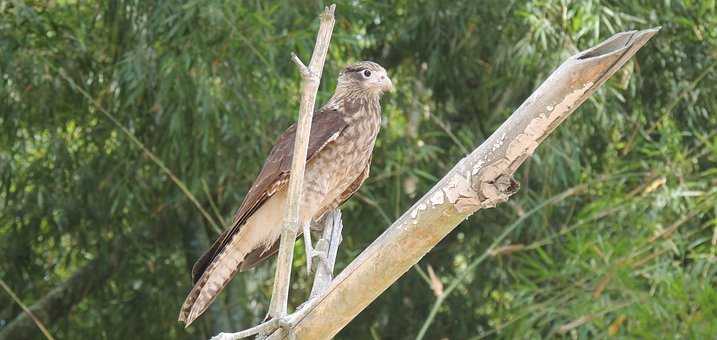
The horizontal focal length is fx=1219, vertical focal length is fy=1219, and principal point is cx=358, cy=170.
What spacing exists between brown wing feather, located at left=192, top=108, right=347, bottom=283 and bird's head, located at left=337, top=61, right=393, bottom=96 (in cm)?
16

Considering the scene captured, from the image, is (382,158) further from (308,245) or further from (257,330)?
(257,330)

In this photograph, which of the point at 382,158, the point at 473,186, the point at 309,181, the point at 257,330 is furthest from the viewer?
the point at 382,158

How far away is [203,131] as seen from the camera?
4547mm

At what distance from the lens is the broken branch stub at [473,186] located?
80.0 inches

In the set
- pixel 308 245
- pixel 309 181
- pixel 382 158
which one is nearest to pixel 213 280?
pixel 308 245

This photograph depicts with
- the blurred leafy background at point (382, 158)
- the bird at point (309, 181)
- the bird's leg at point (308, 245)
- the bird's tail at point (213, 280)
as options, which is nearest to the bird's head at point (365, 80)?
the bird at point (309, 181)

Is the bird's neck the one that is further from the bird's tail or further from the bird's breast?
the bird's tail

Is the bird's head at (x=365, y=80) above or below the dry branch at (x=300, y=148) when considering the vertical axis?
below

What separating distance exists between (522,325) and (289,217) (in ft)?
7.75

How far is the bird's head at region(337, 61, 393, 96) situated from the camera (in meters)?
3.65

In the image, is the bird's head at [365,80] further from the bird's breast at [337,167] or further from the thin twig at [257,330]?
the thin twig at [257,330]

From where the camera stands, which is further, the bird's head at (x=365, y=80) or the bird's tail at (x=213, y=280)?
the bird's head at (x=365, y=80)

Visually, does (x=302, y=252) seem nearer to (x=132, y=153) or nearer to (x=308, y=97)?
(x=132, y=153)

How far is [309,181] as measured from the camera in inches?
136
